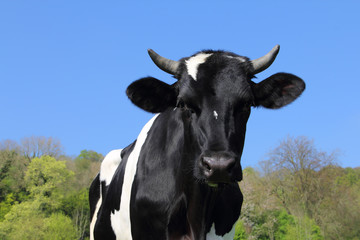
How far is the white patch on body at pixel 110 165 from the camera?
24.0 ft

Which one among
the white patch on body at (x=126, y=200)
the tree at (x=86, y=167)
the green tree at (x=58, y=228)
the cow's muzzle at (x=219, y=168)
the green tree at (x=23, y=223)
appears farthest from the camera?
the tree at (x=86, y=167)

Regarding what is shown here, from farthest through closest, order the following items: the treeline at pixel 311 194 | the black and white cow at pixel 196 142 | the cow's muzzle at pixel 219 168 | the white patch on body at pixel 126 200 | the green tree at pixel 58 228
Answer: the green tree at pixel 58 228
the treeline at pixel 311 194
the white patch on body at pixel 126 200
the black and white cow at pixel 196 142
the cow's muzzle at pixel 219 168

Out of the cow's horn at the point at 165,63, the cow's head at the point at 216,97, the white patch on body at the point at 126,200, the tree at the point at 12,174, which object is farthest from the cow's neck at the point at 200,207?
the tree at the point at 12,174

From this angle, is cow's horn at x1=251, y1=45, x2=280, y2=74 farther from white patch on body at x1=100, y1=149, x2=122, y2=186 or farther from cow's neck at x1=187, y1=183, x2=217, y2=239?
white patch on body at x1=100, y1=149, x2=122, y2=186

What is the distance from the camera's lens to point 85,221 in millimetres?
54500

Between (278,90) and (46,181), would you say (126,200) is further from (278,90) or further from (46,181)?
(46,181)

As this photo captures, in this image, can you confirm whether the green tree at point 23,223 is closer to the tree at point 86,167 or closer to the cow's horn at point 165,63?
the tree at point 86,167

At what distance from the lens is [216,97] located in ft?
13.3

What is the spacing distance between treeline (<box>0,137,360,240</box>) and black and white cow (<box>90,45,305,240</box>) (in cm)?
3454

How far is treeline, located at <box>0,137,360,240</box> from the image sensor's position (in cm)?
3853

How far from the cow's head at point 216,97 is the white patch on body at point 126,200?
3.75ft

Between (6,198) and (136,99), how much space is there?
52.9 metres

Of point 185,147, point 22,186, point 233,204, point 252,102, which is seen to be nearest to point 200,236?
point 233,204

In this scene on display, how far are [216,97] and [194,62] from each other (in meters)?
0.71
